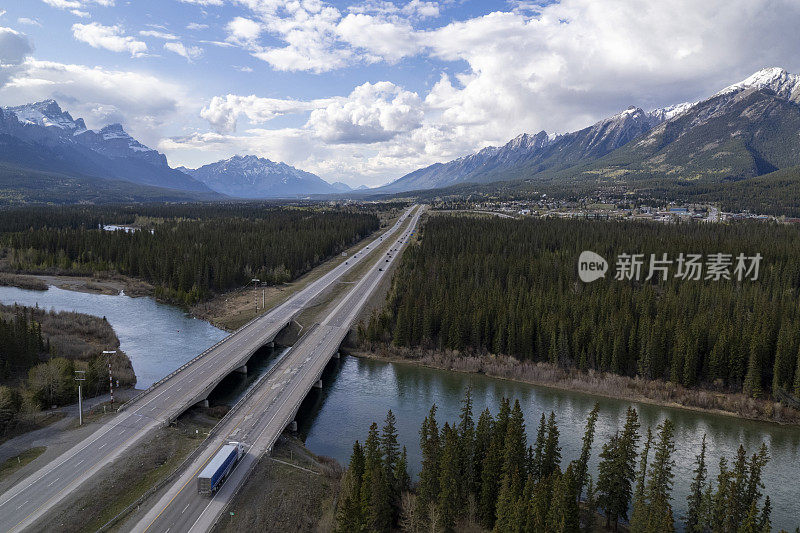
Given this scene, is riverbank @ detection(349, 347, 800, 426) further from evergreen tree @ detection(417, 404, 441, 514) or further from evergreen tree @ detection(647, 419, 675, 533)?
evergreen tree @ detection(417, 404, 441, 514)

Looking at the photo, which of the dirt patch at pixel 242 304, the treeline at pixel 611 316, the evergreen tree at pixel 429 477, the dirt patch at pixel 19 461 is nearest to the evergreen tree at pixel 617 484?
the evergreen tree at pixel 429 477

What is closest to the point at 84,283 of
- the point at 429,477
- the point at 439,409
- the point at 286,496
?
the point at 439,409

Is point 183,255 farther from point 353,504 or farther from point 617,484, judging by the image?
point 617,484

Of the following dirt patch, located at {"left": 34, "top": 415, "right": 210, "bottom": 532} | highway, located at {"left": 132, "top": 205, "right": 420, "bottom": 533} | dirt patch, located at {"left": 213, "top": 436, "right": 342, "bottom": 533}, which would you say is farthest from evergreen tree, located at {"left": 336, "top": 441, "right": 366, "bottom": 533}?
dirt patch, located at {"left": 34, "top": 415, "right": 210, "bottom": 532}

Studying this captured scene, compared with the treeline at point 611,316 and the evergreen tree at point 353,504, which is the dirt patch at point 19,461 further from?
the treeline at point 611,316

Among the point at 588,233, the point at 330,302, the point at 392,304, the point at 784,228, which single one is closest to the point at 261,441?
the point at 392,304
